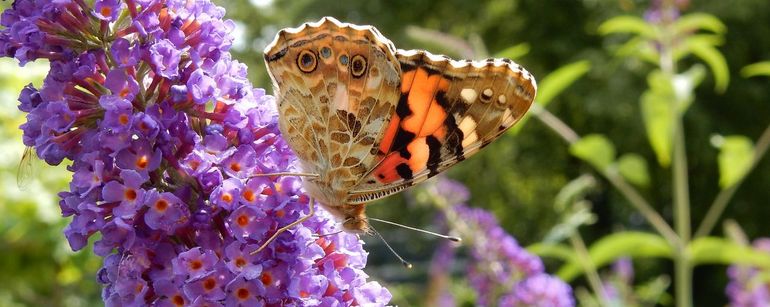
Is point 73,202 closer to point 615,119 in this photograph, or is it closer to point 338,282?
point 338,282

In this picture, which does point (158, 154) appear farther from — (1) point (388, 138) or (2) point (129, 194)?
Answer: (1) point (388, 138)

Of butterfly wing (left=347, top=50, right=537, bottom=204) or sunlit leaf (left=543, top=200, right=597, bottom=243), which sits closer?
butterfly wing (left=347, top=50, right=537, bottom=204)

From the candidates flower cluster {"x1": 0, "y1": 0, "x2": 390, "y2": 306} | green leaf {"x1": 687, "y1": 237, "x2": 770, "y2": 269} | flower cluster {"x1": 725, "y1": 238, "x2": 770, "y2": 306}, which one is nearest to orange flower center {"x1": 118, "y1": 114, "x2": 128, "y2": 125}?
flower cluster {"x1": 0, "y1": 0, "x2": 390, "y2": 306}

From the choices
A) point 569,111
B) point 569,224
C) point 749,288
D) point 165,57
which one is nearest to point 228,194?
point 165,57

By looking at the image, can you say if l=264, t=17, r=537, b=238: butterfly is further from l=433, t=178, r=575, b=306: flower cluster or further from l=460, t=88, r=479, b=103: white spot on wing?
l=433, t=178, r=575, b=306: flower cluster

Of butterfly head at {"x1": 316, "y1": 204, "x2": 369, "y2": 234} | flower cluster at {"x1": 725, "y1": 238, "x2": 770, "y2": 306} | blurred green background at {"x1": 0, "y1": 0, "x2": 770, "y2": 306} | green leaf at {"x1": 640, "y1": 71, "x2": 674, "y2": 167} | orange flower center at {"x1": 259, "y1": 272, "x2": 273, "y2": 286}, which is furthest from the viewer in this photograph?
blurred green background at {"x1": 0, "y1": 0, "x2": 770, "y2": 306}

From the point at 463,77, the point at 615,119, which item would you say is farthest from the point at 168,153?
the point at 615,119

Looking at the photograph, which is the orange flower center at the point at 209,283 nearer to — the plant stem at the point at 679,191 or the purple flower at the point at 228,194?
the purple flower at the point at 228,194

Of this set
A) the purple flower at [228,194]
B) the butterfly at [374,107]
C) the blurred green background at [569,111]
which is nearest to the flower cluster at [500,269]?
the butterfly at [374,107]
